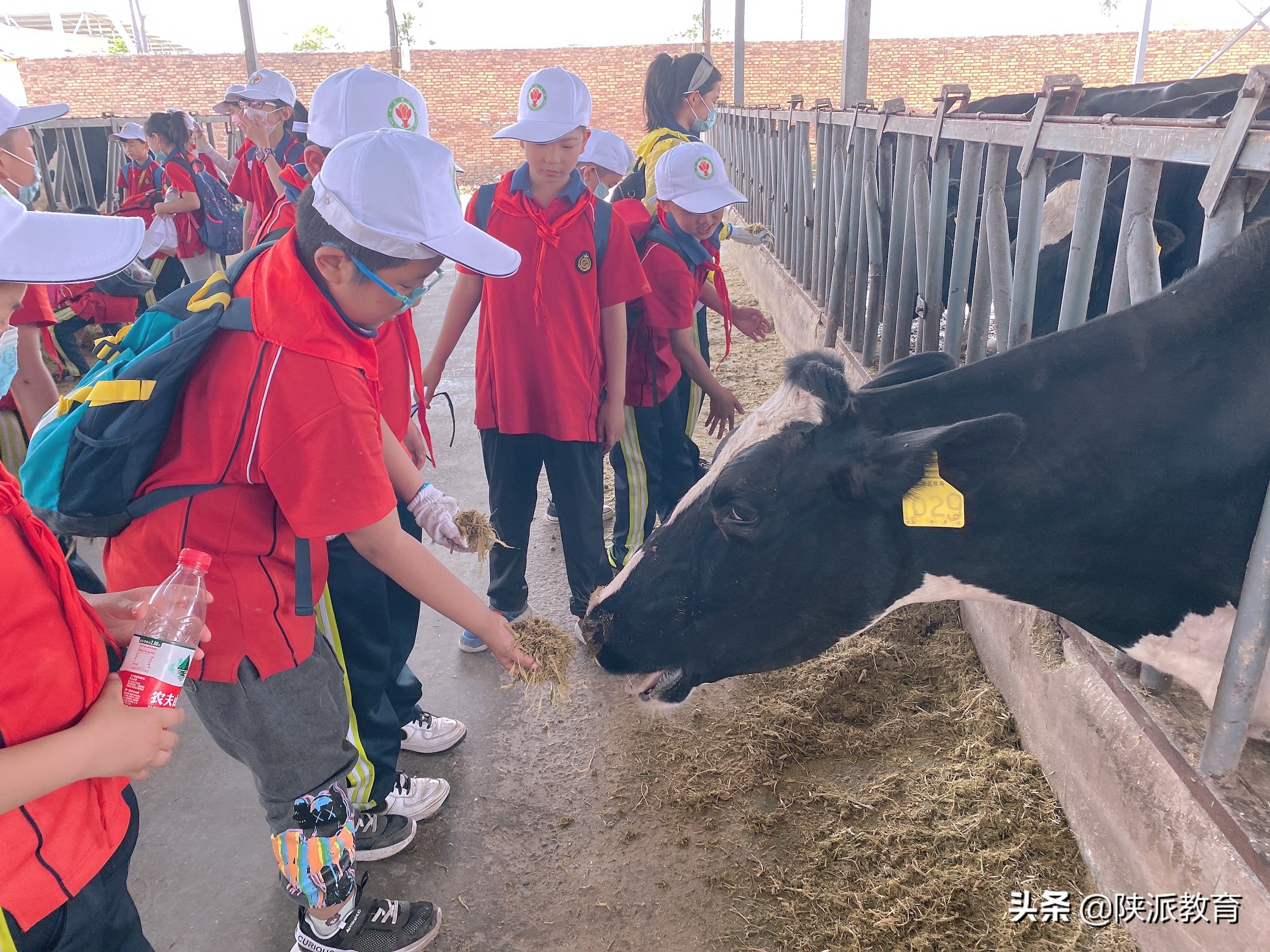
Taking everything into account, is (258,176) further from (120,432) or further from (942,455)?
(942,455)

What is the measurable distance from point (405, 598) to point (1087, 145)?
2.28 m

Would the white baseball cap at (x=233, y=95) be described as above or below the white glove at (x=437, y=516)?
above

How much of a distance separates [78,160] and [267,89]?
824 cm

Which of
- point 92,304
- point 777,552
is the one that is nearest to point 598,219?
point 777,552

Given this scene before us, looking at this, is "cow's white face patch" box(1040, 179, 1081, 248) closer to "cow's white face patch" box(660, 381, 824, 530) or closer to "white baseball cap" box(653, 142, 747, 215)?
"white baseball cap" box(653, 142, 747, 215)

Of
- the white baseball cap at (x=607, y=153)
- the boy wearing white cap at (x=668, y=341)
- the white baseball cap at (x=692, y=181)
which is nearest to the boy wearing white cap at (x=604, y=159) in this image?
the white baseball cap at (x=607, y=153)

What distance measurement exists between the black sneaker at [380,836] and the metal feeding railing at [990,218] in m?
1.98

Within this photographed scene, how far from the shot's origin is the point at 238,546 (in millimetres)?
1538

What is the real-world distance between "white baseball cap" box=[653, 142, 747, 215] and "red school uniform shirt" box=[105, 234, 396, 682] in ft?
6.32

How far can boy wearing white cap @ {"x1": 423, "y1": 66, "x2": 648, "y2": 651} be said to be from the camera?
2.77m

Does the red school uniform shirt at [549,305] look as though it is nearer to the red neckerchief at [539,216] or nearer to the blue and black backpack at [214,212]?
the red neckerchief at [539,216]

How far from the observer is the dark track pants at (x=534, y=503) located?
120 inches

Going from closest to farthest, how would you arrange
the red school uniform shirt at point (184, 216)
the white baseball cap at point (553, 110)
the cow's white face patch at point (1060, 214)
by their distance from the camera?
the white baseball cap at point (553, 110) → the cow's white face patch at point (1060, 214) → the red school uniform shirt at point (184, 216)

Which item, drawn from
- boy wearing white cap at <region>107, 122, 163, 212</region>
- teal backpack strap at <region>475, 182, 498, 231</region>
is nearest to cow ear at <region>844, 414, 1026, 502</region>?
teal backpack strap at <region>475, 182, 498, 231</region>
